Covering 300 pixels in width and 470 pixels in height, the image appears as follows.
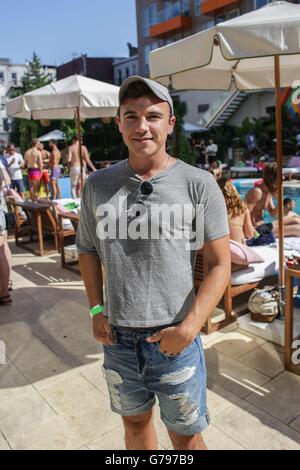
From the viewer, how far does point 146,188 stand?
57.0 inches

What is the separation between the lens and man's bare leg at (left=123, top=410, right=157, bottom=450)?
→ 5.45 feet

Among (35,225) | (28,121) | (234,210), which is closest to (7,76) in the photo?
(28,121)

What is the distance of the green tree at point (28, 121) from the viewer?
2766cm

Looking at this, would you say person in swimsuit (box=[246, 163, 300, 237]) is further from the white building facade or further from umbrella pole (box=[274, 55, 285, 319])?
the white building facade

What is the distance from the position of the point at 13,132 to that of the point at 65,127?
46.9 feet

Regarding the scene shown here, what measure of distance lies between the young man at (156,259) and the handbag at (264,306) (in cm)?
202

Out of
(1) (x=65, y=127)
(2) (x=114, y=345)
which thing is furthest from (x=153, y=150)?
(1) (x=65, y=127)

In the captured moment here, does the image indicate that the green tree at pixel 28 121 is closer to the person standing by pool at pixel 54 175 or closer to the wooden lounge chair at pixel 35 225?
the person standing by pool at pixel 54 175

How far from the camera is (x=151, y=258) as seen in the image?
1.45m

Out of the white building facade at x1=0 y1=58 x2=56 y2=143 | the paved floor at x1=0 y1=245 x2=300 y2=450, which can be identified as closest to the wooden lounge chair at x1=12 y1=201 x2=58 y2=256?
the paved floor at x1=0 y1=245 x2=300 y2=450

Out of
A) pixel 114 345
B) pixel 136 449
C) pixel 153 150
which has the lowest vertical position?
pixel 136 449

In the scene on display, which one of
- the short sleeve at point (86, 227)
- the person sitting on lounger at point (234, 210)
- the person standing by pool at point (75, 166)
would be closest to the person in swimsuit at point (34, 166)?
the person standing by pool at point (75, 166)

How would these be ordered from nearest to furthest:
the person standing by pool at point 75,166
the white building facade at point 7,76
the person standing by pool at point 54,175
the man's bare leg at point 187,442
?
the man's bare leg at point 187,442
the person standing by pool at point 75,166
the person standing by pool at point 54,175
the white building facade at point 7,76
